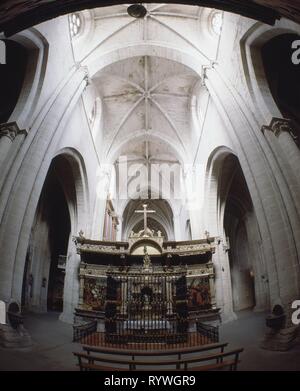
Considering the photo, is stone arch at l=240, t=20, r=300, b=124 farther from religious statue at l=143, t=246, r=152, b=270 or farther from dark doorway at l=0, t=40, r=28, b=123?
religious statue at l=143, t=246, r=152, b=270

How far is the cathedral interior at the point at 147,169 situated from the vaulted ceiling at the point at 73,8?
0.08ft

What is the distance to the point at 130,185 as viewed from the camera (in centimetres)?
2453

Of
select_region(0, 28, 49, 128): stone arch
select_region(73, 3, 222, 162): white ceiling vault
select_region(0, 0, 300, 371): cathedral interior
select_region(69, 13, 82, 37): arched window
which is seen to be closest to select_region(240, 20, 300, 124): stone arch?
select_region(0, 0, 300, 371): cathedral interior

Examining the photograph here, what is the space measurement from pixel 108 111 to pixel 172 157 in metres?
6.10

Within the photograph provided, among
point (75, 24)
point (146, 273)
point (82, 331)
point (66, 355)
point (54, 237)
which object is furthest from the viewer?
point (54, 237)

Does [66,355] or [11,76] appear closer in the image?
[66,355]

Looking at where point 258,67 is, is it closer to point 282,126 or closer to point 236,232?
point 282,126

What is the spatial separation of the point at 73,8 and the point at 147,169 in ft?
59.9

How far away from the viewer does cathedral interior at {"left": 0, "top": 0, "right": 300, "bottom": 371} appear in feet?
21.4

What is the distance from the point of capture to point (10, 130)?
7.99 m

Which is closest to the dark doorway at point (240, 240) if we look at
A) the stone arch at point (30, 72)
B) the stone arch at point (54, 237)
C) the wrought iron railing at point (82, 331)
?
the stone arch at point (54, 237)

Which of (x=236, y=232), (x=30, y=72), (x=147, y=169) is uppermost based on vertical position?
(x=147, y=169)

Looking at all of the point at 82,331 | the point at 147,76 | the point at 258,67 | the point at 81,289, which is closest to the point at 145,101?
the point at 147,76
